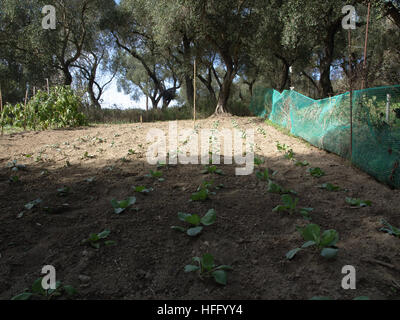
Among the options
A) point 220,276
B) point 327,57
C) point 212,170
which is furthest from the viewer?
point 327,57

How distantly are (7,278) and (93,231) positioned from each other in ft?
Result: 2.20

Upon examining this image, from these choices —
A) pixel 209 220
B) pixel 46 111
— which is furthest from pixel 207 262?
pixel 46 111

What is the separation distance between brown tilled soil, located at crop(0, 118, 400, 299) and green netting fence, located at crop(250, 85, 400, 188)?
11.1 inches

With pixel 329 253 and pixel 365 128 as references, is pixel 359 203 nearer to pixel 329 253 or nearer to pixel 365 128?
pixel 329 253

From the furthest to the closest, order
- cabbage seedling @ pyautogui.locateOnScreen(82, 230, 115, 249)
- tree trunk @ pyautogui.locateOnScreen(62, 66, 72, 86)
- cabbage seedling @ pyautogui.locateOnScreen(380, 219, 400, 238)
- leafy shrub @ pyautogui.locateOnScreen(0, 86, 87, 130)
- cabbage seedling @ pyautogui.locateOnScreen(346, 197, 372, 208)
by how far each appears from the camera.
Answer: tree trunk @ pyautogui.locateOnScreen(62, 66, 72, 86) → leafy shrub @ pyautogui.locateOnScreen(0, 86, 87, 130) → cabbage seedling @ pyautogui.locateOnScreen(346, 197, 372, 208) → cabbage seedling @ pyautogui.locateOnScreen(380, 219, 400, 238) → cabbage seedling @ pyautogui.locateOnScreen(82, 230, 115, 249)

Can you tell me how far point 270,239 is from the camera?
2238mm

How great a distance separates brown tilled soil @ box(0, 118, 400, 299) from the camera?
1.71m

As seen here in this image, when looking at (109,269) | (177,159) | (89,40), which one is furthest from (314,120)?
(89,40)

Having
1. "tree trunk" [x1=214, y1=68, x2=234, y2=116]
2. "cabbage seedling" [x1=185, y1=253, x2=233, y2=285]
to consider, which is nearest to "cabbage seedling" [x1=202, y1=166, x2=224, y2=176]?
"cabbage seedling" [x1=185, y1=253, x2=233, y2=285]

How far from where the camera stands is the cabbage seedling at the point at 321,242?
1.86 meters

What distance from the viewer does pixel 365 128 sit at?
4.25 m

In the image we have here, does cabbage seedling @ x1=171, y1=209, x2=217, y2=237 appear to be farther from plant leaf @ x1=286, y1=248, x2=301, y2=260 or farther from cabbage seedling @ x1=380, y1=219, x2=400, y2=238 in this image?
cabbage seedling @ x1=380, y1=219, x2=400, y2=238

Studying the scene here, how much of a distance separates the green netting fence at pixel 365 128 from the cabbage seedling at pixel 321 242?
7.74 feet

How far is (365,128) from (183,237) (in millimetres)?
3519
